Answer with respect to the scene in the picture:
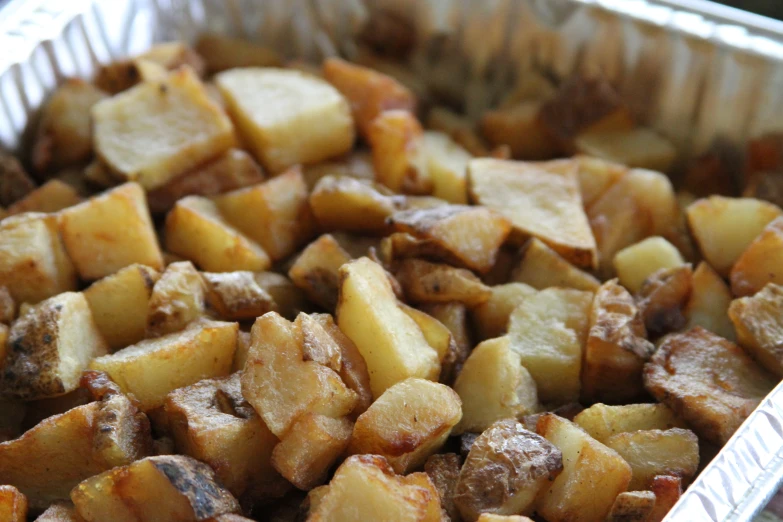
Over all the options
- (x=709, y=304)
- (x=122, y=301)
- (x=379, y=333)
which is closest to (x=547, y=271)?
(x=709, y=304)

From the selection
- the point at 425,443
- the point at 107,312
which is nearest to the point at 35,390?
the point at 107,312

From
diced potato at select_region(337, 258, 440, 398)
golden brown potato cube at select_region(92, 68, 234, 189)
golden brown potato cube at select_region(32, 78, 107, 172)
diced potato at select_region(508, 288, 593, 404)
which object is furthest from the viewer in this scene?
golden brown potato cube at select_region(32, 78, 107, 172)

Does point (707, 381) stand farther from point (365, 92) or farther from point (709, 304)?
point (365, 92)

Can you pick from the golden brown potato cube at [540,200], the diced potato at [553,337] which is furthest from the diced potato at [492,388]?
the golden brown potato cube at [540,200]

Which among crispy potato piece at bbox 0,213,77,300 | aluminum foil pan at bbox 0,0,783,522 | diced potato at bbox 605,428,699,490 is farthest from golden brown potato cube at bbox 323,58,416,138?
diced potato at bbox 605,428,699,490

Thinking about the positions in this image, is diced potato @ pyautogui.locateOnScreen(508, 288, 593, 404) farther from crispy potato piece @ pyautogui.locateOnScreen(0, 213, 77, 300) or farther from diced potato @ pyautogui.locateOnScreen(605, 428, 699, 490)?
crispy potato piece @ pyautogui.locateOnScreen(0, 213, 77, 300)

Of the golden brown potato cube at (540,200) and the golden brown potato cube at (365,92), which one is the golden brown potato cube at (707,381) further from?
the golden brown potato cube at (365,92)
